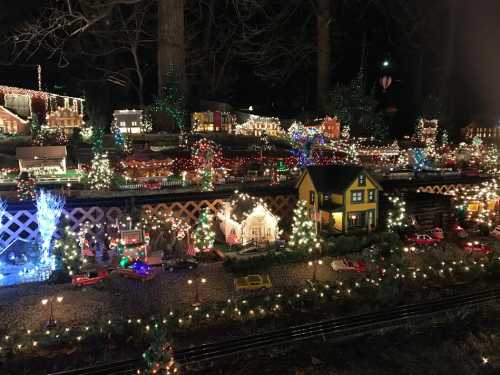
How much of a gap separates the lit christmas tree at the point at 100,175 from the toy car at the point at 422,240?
12.0 m

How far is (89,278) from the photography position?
1184cm

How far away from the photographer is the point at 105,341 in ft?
30.2

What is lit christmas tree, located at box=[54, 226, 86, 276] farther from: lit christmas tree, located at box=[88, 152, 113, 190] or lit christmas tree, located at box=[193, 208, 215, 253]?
lit christmas tree, located at box=[88, 152, 113, 190]

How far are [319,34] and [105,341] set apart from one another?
99.1 feet

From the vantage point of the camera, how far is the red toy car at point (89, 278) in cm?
1172

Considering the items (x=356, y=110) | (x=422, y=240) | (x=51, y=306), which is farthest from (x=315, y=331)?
(x=356, y=110)

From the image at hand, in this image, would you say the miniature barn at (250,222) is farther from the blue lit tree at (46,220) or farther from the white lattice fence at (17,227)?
the white lattice fence at (17,227)

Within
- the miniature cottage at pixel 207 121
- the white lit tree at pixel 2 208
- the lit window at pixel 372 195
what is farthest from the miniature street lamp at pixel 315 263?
the miniature cottage at pixel 207 121

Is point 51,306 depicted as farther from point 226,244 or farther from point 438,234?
point 438,234

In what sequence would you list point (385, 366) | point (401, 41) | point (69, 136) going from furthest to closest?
point (401, 41) → point (69, 136) → point (385, 366)

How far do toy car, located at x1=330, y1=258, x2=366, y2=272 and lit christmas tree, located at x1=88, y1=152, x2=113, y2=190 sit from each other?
A: 10.1 m

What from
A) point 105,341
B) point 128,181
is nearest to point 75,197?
point 128,181

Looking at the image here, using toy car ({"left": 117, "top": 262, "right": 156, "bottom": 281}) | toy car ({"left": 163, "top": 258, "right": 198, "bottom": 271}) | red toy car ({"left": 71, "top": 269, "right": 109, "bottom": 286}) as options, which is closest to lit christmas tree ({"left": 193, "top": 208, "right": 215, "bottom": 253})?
toy car ({"left": 163, "top": 258, "right": 198, "bottom": 271})

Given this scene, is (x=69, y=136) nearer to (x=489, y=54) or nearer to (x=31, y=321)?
(x=31, y=321)
